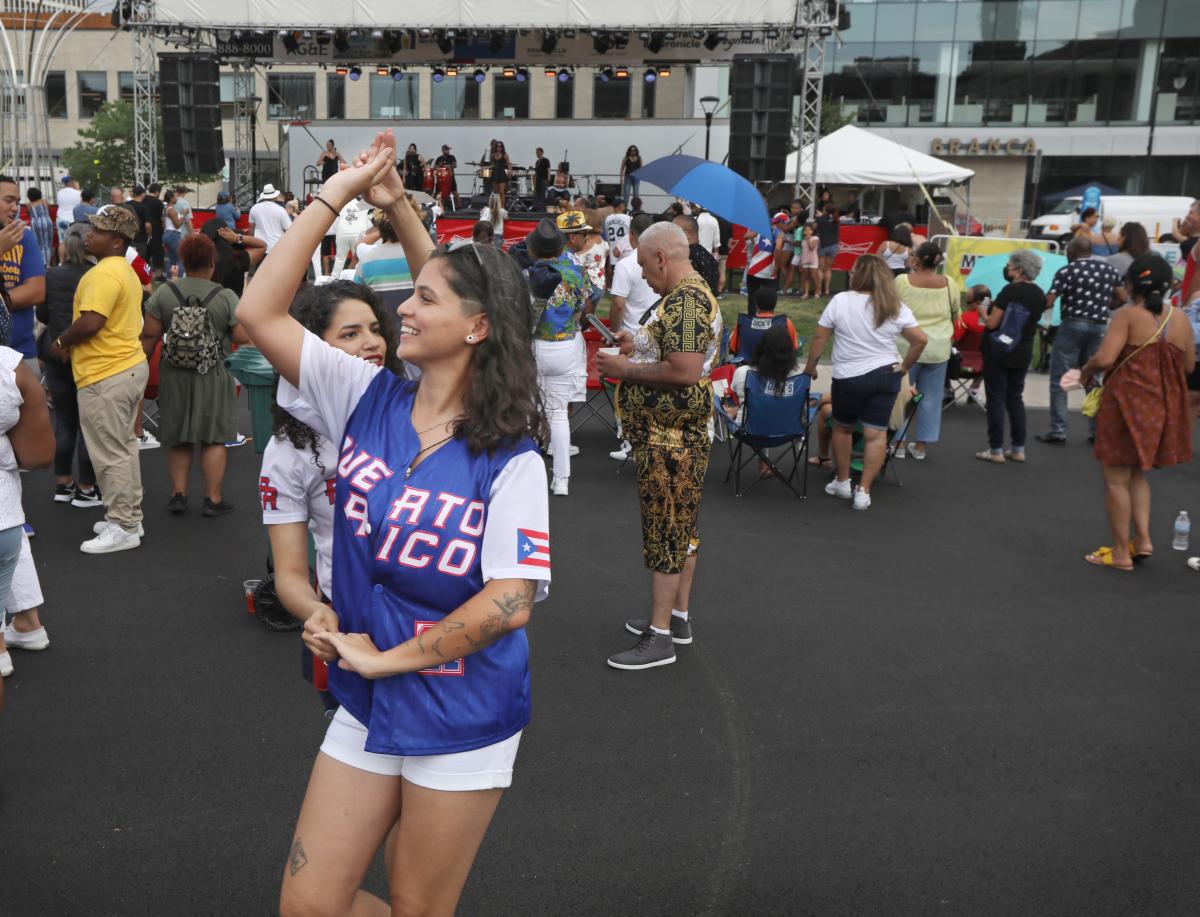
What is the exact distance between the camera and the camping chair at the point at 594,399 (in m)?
10.1

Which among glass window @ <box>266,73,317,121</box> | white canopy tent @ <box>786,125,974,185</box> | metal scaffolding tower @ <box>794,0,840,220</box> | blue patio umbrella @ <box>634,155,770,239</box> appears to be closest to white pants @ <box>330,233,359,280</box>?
blue patio umbrella @ <box>634,155,770,239</box>

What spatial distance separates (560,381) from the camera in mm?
7734

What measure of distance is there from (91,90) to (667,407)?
57.6 metres

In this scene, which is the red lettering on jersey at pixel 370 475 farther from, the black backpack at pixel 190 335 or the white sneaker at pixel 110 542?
the black backpack at pixel 190 335

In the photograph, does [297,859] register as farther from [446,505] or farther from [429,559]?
[446,505]

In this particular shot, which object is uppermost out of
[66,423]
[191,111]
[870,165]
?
[191,111]

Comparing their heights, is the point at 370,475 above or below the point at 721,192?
below

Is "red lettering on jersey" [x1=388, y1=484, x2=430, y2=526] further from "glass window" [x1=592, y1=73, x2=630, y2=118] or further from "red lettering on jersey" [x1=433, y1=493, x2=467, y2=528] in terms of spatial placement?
"glass window" [x1=592, y1=73, x2=630, y2=118]

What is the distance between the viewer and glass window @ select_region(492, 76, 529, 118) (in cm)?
4453

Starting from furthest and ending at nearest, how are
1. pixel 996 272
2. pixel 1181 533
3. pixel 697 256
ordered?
pixel 996 272, pixel 697 256, pixel 1181 533

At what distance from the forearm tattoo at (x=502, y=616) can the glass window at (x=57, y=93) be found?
60.4 meters

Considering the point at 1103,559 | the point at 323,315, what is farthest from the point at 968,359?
the point at 323,315

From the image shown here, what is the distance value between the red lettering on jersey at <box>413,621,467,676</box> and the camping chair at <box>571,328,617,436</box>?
281 inches

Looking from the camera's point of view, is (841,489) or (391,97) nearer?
(841,489)
